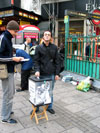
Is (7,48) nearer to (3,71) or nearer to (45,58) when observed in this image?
(3,71)

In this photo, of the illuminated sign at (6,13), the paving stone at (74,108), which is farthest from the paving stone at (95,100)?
the illuminated sign at (6,13)

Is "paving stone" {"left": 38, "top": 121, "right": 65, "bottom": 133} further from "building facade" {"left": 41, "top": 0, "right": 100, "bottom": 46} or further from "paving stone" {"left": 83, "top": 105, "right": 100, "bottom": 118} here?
"building facade" {"left": 41, "top": 0, "right": 100, "bottom": 46}

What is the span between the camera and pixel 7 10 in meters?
13.0

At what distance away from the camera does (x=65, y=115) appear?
3758mm

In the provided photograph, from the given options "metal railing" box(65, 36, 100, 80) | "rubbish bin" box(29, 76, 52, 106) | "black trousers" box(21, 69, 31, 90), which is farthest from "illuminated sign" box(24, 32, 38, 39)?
"rubbish bin" box(29, 76, 52, 106)

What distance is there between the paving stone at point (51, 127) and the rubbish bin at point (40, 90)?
0.45m

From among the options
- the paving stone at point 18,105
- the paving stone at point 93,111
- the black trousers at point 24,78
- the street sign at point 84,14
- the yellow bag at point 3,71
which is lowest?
the paving stone at point 93,111

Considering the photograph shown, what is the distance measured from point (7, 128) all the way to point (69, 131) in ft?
4.07

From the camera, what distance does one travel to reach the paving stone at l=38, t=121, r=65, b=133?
3.09 m

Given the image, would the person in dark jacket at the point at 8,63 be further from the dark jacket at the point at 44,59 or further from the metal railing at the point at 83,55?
the metal railing at the point at 83,55

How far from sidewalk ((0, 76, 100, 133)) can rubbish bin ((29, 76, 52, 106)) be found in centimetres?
50

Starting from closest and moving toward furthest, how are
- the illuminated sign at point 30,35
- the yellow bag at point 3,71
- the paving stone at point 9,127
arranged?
1. the yellow bag at point 3,71
2. the paving stone at point 9,127
3. the illuminated sign at point 30,35

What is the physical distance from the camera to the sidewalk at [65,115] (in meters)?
3.13

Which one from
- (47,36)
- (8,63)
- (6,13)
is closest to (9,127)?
(8,63)
